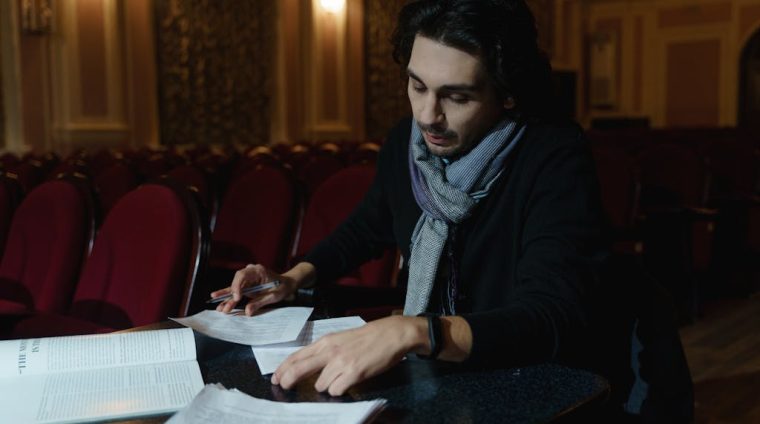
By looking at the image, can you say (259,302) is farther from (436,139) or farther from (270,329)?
(436,139)

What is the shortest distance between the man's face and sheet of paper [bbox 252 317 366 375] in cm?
33

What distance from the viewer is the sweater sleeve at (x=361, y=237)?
1641mm

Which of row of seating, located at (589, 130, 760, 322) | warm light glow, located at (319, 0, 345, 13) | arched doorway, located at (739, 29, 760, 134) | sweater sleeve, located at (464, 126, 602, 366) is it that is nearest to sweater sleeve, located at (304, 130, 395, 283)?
sweater sleeve, located at (464, 126, 602, 366)

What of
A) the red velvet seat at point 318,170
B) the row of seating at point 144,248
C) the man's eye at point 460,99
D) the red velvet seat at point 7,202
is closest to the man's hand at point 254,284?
the row of seating at point 144,248

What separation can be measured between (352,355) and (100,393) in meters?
0.32

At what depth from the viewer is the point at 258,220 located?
292 cm

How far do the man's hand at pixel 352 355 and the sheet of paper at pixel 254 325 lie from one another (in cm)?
21

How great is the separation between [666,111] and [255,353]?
1728cm

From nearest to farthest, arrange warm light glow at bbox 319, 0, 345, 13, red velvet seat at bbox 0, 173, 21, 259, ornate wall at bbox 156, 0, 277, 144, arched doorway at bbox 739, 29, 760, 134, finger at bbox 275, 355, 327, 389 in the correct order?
finger at bbox 275, 355, 327, 389
red velvet seat at bbox 0, 173, 21, 259
ornate wall at bbox 156, 0, 277, 144
warm light glow at bbox 319, 0, 345, 13
arched doorway at bbox 739, 29, 760, 134

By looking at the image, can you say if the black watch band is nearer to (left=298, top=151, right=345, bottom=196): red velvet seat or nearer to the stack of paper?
the stack of paper

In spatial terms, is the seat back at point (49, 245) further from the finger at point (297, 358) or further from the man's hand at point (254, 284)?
the finger at point (297, 358)

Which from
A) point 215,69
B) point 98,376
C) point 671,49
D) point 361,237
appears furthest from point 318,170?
point 671,49

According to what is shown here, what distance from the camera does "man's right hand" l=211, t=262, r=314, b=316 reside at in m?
1.37

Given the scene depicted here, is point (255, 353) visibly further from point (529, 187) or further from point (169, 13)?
point (169, 13)
